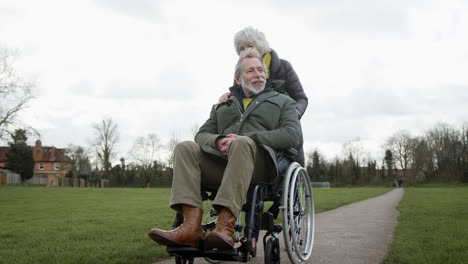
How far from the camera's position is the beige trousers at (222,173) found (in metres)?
2.46

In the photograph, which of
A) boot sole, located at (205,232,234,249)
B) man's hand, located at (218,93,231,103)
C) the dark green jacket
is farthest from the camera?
man's hand, located at (218,93,231,103)

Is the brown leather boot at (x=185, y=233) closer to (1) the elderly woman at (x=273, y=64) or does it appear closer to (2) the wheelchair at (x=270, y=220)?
(2) the wheelchair at (x=270, y=220)

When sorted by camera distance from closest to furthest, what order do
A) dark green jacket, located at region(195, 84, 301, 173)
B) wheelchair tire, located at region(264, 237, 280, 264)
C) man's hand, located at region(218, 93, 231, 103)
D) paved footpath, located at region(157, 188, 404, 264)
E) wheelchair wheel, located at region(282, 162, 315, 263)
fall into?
1. wheelchair tire, located at region(264, 237, 280, 264)
2. dark green jacket, located at region(195, 84, 301, 173)
3. wheelchair wheel, located at region(282, 162, 315, 263)
4. man's hand, located at region(218, 93, 231, 103)
5. paved footpath, located at region(157, 188, 404, 264)

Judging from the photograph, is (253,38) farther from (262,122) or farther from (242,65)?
(262,122)

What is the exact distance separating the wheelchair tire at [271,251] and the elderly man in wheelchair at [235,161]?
9cm

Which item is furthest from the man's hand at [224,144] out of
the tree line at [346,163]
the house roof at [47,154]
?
the house roof at [47,154]

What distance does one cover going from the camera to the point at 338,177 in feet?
217

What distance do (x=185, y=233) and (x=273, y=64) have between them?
5.89 feet

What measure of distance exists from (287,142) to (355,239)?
2.34 meters

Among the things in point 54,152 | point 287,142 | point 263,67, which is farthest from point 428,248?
point 54,152

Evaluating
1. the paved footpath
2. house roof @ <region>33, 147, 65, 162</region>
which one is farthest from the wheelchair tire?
house roof @ <region>33, 147, 65, 162</region>

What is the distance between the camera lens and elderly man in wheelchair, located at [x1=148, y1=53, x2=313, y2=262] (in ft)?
7.91

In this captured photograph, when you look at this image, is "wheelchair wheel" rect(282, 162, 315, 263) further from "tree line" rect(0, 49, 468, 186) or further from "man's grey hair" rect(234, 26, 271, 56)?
"tree line" rect(0, 49, 468, 186)

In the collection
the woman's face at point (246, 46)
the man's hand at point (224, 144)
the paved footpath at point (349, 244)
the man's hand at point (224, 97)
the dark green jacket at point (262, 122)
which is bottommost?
the paved footpath at point (349, 244)
